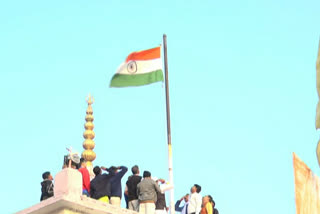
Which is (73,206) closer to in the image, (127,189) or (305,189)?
(127,189)

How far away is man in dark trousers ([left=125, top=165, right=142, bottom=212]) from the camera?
18406mm

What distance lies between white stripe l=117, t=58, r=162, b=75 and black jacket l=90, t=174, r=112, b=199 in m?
5.47

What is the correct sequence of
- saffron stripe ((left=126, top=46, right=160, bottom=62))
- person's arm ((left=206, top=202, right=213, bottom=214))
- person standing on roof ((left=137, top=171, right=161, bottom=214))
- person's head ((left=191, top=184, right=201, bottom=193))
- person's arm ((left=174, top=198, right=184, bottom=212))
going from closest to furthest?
1. person standing on roof ((left=137, top=171, right=161, bottom=214))
2. person's arm ((left=206, top=202, right=213, bottom=214))
3. person's head ((left=191, top=184, right=201, bottom=193))
4. person's arm ((left=174, top=198, right=184, bottom=212))
5. saffron stripe ((left=126, top=46, right=160, bottom=62))

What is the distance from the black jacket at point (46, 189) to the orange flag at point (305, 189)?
671cm

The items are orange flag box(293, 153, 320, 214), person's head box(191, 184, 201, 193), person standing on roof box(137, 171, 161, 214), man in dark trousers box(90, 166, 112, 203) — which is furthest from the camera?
orange flag box(293, 153, 320, 214)

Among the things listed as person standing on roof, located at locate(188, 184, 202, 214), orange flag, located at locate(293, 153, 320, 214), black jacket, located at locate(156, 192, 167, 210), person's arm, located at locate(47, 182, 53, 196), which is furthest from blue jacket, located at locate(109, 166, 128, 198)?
orange flag, located at locate(293, 153, 320, 214)

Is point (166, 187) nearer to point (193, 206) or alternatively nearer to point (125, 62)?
point (193, 206)

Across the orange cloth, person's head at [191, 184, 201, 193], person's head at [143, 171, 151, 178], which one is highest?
person's head at [143, 171, 151, 178]

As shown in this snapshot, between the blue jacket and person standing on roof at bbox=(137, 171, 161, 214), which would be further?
the blue jacket

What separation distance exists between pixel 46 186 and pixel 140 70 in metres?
5.81

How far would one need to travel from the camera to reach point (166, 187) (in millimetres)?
19109

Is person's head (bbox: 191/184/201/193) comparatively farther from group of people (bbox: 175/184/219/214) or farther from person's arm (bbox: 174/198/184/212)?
person's arm (bbox: 174/198/184/212)

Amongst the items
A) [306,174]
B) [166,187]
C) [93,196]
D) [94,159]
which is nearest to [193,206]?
[166,187]

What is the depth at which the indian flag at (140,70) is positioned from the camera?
2278 centimetres
